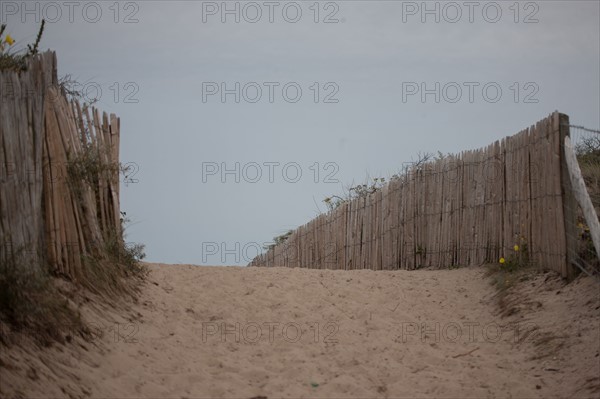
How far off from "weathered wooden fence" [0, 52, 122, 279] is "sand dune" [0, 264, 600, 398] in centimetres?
69

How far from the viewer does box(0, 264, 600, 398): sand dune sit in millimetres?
5641

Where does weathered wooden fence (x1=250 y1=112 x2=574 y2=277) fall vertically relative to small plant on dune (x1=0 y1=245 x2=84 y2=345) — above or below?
above

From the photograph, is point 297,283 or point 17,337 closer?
point 17,337

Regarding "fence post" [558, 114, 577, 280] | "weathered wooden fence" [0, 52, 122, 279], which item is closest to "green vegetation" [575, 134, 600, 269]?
"fence post" [558, 114, 577, 280]

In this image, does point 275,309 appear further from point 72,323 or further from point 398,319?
point 72,323

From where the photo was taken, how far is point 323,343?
22.9 feet

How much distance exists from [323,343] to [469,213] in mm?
3361

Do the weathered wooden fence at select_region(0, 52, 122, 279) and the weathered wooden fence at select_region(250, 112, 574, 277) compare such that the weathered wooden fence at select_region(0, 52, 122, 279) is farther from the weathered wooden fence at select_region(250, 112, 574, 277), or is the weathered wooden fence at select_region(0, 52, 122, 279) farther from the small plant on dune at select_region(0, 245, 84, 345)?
the weathered wooden fence at select_region(250, 112, 574, 277)

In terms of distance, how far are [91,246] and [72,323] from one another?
125cm

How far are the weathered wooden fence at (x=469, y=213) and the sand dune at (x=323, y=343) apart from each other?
55cm

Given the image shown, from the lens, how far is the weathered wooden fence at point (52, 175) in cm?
568

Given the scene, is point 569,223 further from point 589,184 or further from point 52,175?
point 52,175

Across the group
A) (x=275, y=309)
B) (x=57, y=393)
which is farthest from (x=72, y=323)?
(x=275, y=309)

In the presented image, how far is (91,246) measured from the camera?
22.9ft
